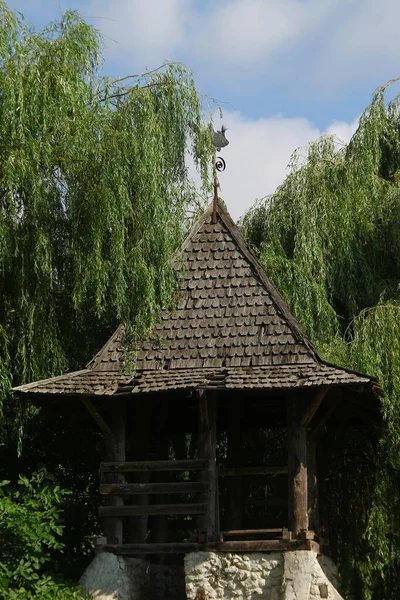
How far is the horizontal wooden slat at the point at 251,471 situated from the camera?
13594 millimetres

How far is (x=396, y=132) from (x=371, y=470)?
5307 mm

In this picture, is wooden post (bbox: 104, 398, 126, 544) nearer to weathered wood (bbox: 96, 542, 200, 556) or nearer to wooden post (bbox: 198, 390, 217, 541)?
weathered wood (bbox: 96, 542, 200, 556)

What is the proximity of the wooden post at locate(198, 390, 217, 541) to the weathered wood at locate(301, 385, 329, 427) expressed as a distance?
998 millimetres

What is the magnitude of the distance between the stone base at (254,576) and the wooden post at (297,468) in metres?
0.37

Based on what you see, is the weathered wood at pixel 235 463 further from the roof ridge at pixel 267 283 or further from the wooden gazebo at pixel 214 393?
the roof ridge at pixel 267 283

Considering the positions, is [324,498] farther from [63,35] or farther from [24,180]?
[63,35]

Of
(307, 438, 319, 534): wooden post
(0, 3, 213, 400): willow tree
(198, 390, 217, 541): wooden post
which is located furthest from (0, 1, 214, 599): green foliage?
(307, 438, 319, 534): wooden post

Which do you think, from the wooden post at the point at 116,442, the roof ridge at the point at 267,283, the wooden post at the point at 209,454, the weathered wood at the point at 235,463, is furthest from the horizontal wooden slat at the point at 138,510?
the roof ridge at the point at 267,283

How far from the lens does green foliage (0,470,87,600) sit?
1288 centimetres

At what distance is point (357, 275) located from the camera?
16.7 m

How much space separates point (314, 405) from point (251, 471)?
1.24 metres

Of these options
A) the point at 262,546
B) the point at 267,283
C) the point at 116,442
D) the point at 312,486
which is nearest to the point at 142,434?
the point at 116,442

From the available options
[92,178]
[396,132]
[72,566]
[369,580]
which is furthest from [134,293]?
[396,132]

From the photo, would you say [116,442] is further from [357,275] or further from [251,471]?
[357,275]
